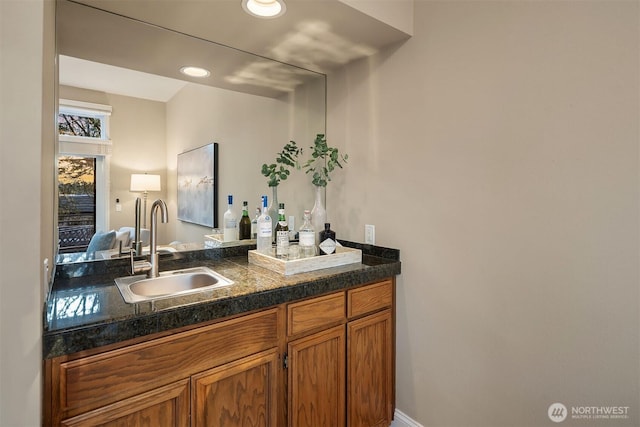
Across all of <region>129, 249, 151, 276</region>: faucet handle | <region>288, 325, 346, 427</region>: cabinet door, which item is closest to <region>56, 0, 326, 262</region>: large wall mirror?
<region>129, 249, 151, 276</region>: faucet handle

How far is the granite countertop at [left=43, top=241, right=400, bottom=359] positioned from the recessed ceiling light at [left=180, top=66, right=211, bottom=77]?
1.02m

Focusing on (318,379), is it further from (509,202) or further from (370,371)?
(509,202)

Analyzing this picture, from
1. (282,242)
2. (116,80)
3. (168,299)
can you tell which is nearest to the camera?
(168,299)

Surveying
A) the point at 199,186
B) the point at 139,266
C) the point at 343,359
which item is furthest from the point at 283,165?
the point at 343,359

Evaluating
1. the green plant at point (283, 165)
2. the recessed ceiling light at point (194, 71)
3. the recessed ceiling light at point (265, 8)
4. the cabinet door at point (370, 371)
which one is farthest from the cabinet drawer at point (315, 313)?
the recessed ceiling light at point (194, 71)

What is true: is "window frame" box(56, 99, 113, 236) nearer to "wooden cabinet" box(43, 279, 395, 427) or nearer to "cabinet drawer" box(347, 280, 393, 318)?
"wooden cabinet" box(43, 279, 395, 427)

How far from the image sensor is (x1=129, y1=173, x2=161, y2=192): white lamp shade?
5.26 feet

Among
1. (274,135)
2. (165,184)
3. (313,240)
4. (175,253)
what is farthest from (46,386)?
(274,135)

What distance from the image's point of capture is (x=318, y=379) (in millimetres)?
1443

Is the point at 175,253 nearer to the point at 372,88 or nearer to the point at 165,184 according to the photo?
the point at 165,184

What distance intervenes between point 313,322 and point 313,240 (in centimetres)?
46

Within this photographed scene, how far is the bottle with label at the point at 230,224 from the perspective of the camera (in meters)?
1.96

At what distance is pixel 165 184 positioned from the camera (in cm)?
171

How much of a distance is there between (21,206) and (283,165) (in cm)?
153
